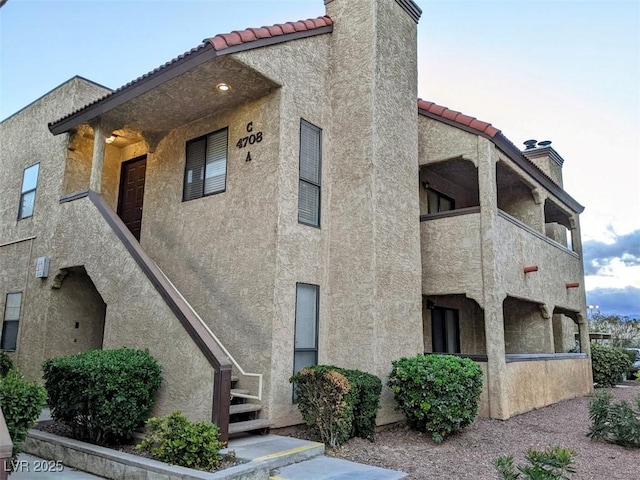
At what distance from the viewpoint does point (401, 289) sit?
376 inches

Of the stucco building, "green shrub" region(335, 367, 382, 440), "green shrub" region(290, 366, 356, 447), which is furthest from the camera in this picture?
the stucco building

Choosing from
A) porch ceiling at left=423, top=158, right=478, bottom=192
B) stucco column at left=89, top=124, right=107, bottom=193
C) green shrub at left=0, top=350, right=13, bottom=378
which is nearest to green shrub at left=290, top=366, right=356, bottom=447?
stucco column at left=89, top=124, right=107, bottom=193

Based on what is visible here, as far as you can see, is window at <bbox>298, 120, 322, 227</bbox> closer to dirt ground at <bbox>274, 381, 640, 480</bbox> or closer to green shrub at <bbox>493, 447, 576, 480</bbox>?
dirt ground at <bbox>274, 381, 640, 480</bbox>

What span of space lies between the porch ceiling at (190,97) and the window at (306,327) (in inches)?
145

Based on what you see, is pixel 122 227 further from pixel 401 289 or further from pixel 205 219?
pixel 401 289

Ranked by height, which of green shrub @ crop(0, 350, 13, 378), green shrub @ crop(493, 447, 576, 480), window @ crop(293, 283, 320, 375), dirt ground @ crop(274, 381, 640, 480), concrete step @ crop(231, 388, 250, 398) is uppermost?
window @ crop(293, 283, 320, 375)

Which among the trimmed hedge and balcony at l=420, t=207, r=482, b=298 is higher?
balcony at l=420, t=207, r=482, b=298

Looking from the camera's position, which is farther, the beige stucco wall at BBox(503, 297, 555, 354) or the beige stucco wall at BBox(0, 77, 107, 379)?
the beige stucco wall at BBox(503, 297, 555, 354)

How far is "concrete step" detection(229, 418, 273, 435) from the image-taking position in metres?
7.10

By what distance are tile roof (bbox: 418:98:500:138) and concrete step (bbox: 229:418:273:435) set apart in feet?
24.5

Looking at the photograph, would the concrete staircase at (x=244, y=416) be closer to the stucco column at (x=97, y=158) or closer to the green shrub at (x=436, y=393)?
the green shrub at (x=436, y=393)

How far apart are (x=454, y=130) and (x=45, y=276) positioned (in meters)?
9.76

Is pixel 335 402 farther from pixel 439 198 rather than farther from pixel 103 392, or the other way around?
pixel 439 198

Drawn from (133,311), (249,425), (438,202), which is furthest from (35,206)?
(438,202)
